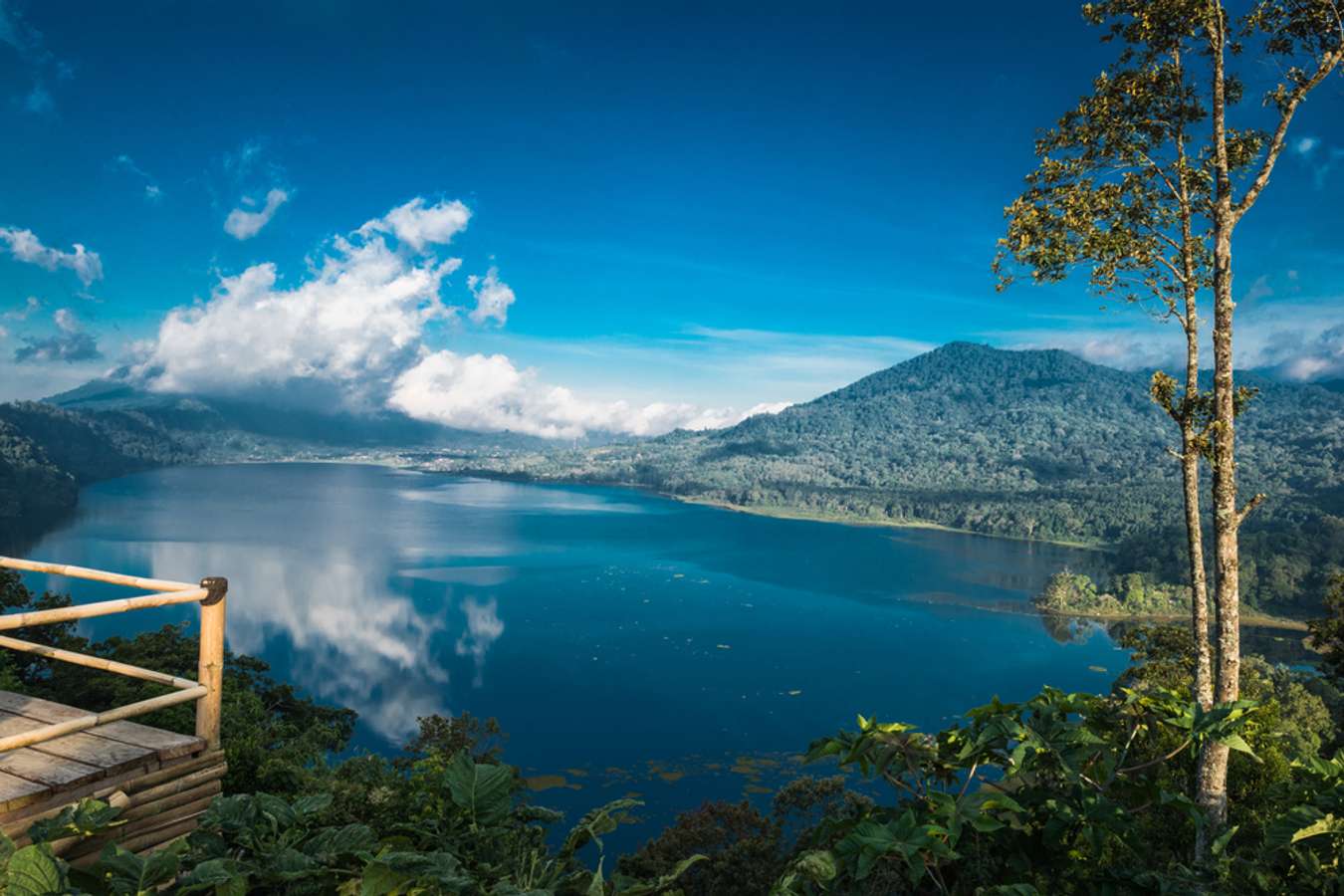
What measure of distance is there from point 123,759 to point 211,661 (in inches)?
16.7

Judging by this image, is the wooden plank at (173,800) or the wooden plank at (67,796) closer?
the wooden plank at (67,796)

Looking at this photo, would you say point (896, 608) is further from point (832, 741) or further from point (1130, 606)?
point (832, 741)

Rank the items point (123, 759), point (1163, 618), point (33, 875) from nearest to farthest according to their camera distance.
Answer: point (33, 875)
point (123, 759)
point (1163, 618)

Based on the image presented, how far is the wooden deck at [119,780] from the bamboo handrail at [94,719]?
87mm

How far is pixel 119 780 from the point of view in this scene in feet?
8.51

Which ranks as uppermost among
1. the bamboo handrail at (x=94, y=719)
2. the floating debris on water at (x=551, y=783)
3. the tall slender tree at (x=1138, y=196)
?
the tall slender tree at (x=1138, y=196)

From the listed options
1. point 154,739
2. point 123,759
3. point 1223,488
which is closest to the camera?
point 123,759

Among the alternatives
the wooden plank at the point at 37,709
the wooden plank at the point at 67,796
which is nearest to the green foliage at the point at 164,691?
the wooden plank at the point at 37,709

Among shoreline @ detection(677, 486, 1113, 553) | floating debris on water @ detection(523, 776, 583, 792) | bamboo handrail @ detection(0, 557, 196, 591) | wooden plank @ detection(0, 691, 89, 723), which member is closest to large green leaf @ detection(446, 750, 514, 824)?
bamboo handrail @ detection(0, 557, 196, 591)

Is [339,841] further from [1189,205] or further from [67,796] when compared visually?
[1189,205]

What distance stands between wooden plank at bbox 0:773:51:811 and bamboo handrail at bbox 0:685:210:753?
11 centimetres

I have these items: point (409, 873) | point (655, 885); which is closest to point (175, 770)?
point (409, 873)

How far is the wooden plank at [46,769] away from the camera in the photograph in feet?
8.23

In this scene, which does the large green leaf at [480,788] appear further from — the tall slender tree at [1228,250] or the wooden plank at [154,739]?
the tall slender tree at [1228,250]
